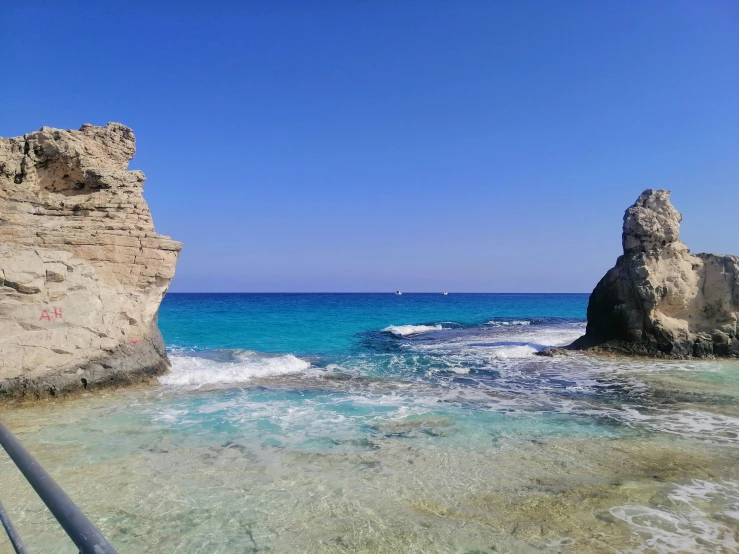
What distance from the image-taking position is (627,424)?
8.73m

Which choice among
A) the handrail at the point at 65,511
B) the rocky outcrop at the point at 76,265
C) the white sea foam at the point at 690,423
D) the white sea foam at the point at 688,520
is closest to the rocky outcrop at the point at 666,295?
the white sea foam at the point at 690,423

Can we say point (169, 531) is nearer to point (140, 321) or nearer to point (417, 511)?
point (417, 511)

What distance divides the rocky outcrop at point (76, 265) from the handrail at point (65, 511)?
34.2 feet

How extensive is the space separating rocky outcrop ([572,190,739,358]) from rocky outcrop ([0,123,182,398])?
1595 cm

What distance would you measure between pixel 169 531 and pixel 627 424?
7707 mm

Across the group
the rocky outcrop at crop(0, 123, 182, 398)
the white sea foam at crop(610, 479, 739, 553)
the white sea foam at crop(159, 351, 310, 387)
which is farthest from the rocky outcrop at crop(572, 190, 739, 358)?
the rocky outcrop at crop(0, 123, 182, 398)

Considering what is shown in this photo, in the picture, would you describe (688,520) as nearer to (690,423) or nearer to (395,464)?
(395,464)

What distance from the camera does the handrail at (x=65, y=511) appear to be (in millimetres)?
1312

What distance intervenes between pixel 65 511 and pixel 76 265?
12.0m

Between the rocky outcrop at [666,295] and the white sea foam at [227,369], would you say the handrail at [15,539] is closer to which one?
the white sea foam at [227,369]

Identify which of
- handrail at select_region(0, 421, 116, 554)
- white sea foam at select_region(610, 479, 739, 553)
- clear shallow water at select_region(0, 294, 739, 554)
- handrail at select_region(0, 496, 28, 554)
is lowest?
clear shallow water at select_region(0, 294, 739, 554)

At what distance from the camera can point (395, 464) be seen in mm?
6695

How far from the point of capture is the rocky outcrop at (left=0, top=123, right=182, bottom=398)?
34.5 ft

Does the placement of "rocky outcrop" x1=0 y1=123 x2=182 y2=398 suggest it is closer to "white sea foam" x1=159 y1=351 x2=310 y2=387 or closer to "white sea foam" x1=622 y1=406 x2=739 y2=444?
"white sea foam" x1=159 y1=351 x2=310 y2=387
